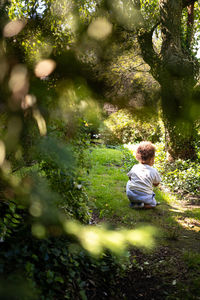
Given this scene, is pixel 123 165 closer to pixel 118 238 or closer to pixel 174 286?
pixel 174 286

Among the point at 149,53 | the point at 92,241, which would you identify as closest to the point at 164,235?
the point at 92,241

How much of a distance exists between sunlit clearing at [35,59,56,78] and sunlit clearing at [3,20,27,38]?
0.65 feet

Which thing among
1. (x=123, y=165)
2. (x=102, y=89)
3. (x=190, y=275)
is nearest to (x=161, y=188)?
(x=123, y=165)

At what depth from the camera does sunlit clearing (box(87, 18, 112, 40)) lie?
1588 millimetres

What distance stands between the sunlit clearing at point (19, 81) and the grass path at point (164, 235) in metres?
1.80

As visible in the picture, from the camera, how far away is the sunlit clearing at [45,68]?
1.28 metres

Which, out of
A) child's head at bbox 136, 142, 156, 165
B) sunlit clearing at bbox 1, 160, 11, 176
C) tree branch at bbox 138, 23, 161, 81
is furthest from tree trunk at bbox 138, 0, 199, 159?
sunlit clearing at bbox 1, 160, 11, 176

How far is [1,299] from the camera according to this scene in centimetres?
74

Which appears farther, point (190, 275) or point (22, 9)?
point (190, 275)

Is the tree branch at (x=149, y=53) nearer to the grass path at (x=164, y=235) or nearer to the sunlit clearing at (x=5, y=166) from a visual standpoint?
the grass path at (x=164, y=235)

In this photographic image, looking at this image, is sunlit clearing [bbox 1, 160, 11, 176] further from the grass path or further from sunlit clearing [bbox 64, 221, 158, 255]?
the grass path

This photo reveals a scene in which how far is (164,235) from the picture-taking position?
10.3ft

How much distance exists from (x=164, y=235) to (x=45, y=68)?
102 inches

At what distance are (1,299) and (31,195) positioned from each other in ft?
1.39
